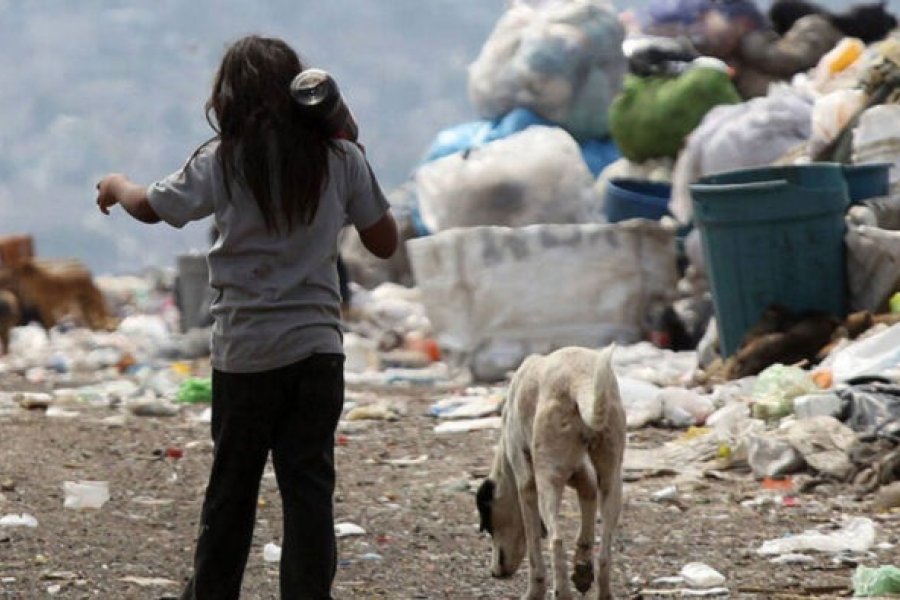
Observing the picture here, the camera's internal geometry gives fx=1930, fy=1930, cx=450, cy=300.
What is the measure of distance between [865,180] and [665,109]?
115 inches

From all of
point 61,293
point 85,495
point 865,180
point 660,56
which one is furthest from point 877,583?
point 61,293

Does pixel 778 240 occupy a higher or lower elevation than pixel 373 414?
higher

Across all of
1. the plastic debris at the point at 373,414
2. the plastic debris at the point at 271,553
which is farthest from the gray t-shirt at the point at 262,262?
the plastic debris at the point at 373,414

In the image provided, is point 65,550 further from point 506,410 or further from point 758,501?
point 758,501

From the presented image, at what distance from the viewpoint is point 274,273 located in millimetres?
3930

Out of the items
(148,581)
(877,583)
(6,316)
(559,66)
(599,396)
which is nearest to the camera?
(599,396)

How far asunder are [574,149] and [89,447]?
505 cm

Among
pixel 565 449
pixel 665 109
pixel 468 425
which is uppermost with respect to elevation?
pixel 665 109

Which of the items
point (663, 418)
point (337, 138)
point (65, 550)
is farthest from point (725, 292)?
point (337, 138)

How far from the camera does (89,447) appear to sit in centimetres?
816

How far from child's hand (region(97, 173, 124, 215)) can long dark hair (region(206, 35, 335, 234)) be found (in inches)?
10.8

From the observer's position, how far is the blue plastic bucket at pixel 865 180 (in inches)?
378

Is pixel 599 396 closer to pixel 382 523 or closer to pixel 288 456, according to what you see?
pixel 288 456

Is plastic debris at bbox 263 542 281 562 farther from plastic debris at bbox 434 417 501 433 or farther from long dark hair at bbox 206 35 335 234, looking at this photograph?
plastic debris at bbox 434 417 501 433
